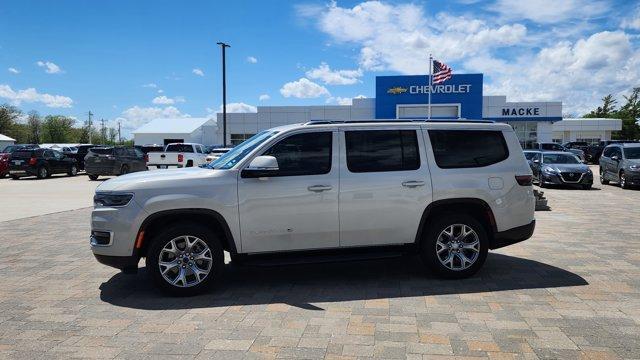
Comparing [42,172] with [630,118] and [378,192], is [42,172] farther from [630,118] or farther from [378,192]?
[630,118]

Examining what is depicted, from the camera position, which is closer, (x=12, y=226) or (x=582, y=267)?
(x=582, y=267)

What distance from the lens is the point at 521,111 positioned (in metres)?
48.9

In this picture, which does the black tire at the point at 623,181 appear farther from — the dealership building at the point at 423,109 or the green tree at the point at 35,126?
the green tree at the point at 35,126

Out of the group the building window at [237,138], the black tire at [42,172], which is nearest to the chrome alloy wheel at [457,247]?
the black tire at [42,172]

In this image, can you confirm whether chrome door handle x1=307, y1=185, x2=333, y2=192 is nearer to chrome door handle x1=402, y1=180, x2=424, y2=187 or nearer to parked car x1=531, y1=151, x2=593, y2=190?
chrome door handle x1=402, y1=180, x2=424, y2=187

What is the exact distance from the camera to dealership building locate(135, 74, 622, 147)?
150 ft

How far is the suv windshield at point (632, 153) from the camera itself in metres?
18.4

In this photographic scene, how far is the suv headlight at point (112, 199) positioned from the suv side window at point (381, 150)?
2410 mm

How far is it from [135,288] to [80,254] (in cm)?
234

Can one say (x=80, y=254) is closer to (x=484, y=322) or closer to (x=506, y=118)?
(x=484, y=322)

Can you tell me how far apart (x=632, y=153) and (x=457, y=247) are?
16498 mm

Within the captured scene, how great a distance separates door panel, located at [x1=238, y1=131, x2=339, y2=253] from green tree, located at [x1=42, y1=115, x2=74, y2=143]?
4744 inches

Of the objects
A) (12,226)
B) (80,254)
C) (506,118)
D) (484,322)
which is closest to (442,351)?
(484,322)

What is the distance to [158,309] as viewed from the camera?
4.92 meters
